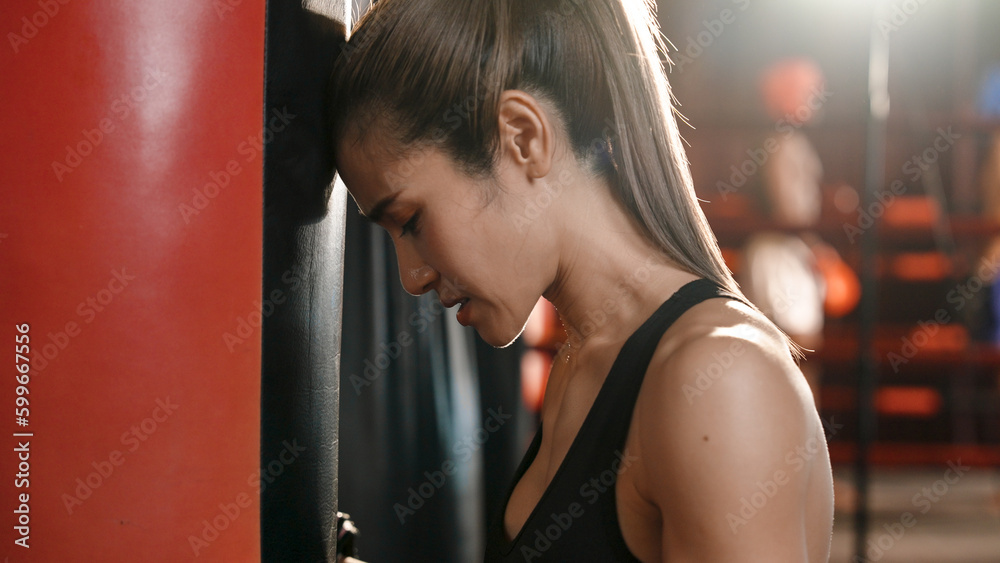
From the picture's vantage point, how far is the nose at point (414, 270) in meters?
0.82

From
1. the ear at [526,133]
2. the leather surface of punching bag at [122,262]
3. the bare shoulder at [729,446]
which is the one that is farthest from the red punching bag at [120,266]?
the bare shoulder at [729,446]

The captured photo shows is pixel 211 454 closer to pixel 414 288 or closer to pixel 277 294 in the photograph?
pixel 277 294

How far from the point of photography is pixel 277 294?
2.39 feet

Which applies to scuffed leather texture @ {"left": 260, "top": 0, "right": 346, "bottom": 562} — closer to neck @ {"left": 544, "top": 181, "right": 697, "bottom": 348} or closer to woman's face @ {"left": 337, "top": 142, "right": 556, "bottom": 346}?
woman's face @ {"left": 337, "top": 142, "right": 556, "bottom": 346}

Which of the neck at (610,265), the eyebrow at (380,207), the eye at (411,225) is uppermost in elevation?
the eyebrow at (380,207)

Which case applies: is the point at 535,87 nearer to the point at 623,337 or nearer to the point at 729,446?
the point at 623,337

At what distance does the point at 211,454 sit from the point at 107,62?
0.37 metres

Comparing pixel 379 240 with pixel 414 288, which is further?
pixel 379 240

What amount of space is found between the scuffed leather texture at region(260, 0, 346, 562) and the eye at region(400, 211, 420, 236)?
0.09 metres

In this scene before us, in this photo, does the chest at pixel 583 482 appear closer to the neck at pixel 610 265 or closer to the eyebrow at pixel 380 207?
the neck at pixel 610 265

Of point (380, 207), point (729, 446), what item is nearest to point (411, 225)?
point (380, 207)

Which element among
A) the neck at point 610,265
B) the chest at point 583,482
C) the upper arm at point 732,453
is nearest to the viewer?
the upper arm at point 732,453

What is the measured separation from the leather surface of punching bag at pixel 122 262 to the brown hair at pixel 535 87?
125 mm

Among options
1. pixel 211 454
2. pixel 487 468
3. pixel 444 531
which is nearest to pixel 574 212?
pixel 211 454
